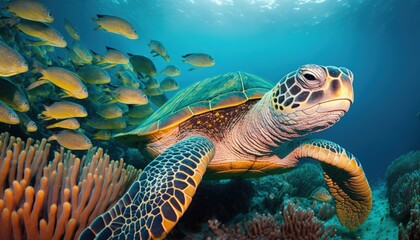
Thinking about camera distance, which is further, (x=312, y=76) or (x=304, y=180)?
(x=304, y=180)

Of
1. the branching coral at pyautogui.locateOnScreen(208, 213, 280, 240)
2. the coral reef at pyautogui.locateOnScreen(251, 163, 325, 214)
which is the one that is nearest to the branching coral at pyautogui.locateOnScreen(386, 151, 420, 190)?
the coral reef at pyautogui.locateOnScreen(251, 163, 325, 214)

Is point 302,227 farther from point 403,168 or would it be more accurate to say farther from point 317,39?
point 317,39

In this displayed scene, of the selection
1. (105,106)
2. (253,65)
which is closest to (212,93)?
(105,106)

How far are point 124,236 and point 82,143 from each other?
2532 mm

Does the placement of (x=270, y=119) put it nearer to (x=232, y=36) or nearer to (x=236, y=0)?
(x=236, y=0)

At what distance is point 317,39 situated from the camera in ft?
121

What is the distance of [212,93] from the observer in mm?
3174

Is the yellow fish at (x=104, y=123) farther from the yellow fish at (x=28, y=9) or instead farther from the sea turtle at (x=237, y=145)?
the yellow fish at (x=28, y=9)

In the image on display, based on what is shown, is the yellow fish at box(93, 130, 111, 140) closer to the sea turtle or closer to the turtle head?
the sea turtle

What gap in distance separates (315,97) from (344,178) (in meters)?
1.90

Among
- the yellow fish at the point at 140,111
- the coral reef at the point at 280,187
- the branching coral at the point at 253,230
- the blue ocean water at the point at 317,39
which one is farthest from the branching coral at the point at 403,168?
the blue ocean water at the point at 317,39

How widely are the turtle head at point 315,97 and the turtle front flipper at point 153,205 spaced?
94 centimetres

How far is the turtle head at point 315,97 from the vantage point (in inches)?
69.9

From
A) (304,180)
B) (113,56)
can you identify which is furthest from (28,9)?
(304,180)
